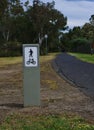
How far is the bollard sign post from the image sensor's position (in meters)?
12.3

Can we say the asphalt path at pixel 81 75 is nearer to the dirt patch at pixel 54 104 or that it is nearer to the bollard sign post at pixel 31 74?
the dirt patch at pixel 54 104

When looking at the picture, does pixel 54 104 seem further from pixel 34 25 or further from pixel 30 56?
pixel 34 25

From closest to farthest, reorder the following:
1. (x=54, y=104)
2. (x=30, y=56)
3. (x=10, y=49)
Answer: (x=30, y=56) → (x=54, y=104) → (x=10, y=49)

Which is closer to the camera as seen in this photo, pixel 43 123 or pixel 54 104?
pixel 43 123

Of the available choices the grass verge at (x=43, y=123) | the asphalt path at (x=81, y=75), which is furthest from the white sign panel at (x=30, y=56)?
the asphalt path at (x=81, y=75)

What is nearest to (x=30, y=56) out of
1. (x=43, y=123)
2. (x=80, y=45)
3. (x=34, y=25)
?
(x=43, y=123)

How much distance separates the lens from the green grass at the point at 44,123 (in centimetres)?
919

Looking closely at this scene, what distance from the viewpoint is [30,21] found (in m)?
95.1

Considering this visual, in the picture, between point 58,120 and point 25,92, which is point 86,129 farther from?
point 25,92

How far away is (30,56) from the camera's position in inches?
484

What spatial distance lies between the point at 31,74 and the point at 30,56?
19.6 inches

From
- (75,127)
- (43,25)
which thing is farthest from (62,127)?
(43,25)

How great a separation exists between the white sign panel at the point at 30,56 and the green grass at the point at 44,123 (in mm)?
1965

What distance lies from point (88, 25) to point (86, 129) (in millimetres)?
139848
